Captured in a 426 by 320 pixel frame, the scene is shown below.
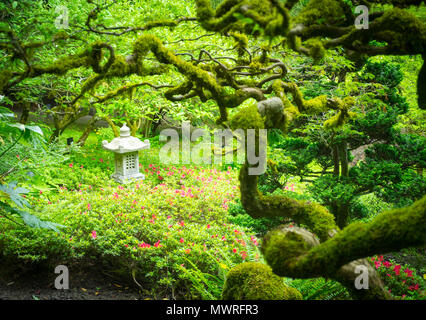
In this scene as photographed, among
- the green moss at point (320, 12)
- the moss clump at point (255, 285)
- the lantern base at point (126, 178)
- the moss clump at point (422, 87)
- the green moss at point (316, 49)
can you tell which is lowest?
the moss clump at point (255, 285)

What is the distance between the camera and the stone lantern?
650cm

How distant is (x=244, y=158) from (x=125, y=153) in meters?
4.32

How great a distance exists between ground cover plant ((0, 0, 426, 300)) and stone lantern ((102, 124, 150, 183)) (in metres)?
0.41

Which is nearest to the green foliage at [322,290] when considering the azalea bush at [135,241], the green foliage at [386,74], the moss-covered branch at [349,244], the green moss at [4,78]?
the azalea bush at [135,241]

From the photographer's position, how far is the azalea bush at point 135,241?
12.1 ft

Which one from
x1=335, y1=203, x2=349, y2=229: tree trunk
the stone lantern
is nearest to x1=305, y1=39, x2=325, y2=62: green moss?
x1=335, y1=203, x2=349, y2=229: tree trunk

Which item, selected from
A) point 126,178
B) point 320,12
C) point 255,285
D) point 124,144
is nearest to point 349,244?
point 255,285

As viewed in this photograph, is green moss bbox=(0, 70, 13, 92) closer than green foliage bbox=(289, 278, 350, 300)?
Yes

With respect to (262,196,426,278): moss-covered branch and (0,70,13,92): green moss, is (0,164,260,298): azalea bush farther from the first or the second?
(0,70,13,92): green moss

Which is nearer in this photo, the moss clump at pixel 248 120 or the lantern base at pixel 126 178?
the moss clump at pixel 248 120

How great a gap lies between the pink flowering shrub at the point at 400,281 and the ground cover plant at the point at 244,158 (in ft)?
0.06

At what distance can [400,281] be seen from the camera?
131 inches

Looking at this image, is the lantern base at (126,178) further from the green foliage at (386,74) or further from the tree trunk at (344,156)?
the green foliage at (386,74)

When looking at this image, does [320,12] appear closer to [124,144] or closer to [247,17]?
[247,17]
